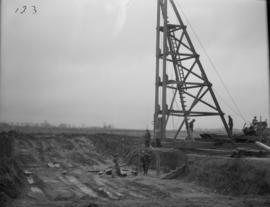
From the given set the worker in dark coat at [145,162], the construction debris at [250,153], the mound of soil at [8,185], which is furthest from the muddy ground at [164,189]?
the worker in dark coat at [145,162]

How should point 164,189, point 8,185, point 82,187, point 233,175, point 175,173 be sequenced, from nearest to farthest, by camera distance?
1. point 8,185
2. point 233,175
3. point 164,189
4. point 82,187
5. point 175,173

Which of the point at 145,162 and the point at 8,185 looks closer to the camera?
the point at 8,185

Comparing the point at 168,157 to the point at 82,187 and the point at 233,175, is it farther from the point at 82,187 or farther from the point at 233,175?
the point at 82,187

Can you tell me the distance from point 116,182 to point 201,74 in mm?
8302

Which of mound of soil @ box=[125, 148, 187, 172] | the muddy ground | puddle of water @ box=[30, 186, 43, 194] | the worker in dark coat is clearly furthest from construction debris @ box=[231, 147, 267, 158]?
puddle of water @ box=[30, 186, 43, 194]

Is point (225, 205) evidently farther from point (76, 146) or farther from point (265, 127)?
point (76, 146)

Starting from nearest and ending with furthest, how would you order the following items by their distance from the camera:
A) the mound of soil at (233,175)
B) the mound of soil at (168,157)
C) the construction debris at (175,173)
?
the mound of soil at (233,175) → the construction debris at (175,173) → the mound of soil at (168,157)

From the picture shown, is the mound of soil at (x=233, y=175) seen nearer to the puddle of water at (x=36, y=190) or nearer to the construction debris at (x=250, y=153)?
the construction debris at (x=250, y=153)

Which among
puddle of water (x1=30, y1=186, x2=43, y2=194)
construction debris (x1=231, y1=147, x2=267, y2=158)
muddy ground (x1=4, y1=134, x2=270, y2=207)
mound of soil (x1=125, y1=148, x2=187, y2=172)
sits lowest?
puddle of water (x1=30, y1=186, x2=43, y2=194)

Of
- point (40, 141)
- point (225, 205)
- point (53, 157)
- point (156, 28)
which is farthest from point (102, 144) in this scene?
point (225, 205)

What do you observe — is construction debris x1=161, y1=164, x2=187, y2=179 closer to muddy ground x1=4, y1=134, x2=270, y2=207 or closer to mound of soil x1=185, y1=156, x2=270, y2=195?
muddy ground x1=4, y1=134, x2=270, y2=207

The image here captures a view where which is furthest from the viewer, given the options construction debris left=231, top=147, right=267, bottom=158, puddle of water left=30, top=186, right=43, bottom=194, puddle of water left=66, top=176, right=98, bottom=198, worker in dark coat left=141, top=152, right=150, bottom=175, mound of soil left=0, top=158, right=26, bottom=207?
worker in dark coat left=141, top=152, right=150, bottom=175

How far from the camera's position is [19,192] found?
41.5ft

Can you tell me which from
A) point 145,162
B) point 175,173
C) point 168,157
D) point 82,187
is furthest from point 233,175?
point 168,157
